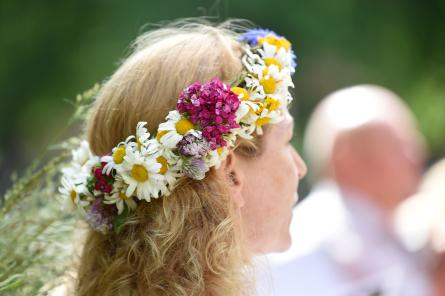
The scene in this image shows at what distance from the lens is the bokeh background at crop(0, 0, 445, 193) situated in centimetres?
782

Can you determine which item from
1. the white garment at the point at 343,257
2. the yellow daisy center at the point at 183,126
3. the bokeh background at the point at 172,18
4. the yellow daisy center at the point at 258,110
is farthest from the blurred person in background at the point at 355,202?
the bokeh background at the point at 172,18

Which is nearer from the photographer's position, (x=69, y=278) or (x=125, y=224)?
(x=125, y=224)

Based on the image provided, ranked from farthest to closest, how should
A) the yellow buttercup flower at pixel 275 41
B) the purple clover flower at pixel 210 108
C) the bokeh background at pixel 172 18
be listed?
the bokeh background at pixel 172 18 < the yellow buttercup flower at pixel 275 41 < the purple clover flower at pixel 210 108

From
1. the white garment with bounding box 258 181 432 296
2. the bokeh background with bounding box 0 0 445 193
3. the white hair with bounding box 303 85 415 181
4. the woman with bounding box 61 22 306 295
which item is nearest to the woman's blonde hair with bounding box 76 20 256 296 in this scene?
the woman with bounding box 61 22 306 295

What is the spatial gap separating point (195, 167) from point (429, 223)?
→ 2022 mm

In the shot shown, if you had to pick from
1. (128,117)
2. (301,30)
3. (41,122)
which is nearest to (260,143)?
(128,117)

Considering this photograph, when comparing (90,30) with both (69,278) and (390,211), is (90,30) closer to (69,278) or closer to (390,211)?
(390,211)

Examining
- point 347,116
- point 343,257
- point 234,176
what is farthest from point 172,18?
point 234,176

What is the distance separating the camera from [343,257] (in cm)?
407

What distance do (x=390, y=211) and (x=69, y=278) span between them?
2.37 m

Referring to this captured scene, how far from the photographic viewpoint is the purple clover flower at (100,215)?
2.06 m

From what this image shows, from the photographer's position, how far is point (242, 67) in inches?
83.5

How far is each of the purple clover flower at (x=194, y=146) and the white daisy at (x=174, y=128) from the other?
2 centimetres

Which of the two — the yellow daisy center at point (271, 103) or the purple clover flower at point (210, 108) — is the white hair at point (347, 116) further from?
the purple clover flower at point (210, 108)
